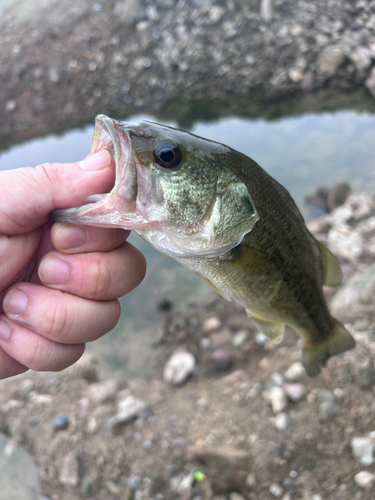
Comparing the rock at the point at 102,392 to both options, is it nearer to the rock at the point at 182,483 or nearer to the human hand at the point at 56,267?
the rock at the point at 182,483

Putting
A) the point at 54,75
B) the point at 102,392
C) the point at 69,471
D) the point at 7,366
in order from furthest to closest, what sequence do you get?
1. the point at 54,75
2. the point at 102,392
3. the point at 69,471
4. the point at 7,366

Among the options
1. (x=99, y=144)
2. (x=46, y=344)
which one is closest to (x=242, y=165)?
(x=99, y=144)

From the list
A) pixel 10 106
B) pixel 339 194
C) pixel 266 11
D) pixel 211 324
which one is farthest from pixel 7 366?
pixel 266 11

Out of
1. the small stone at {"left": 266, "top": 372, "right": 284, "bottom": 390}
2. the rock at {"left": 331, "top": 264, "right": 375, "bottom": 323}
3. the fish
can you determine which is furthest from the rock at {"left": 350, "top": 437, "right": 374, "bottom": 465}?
the fish

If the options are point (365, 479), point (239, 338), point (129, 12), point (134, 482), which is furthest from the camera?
point (129, 12)

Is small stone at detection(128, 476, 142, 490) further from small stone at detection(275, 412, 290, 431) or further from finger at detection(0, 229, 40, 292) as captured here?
finger at detection(0, 229, 40, 292)

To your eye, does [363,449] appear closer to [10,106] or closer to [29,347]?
[29,347]

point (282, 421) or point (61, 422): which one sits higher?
point (61, 422)
